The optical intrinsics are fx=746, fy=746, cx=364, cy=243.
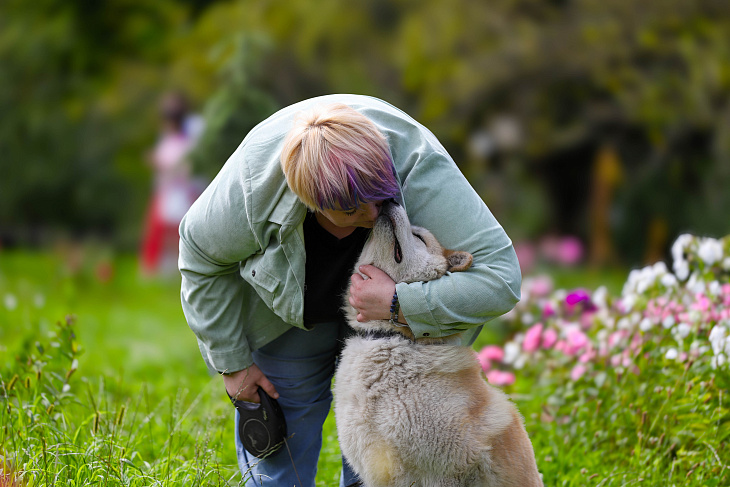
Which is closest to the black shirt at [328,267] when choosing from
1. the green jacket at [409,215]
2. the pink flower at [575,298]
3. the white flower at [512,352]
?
the green jacket at [409,215]

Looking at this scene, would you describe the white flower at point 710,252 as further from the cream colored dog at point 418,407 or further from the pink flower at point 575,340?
the cream colored dog at point 418,407

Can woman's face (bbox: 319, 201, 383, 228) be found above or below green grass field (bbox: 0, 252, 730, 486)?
above

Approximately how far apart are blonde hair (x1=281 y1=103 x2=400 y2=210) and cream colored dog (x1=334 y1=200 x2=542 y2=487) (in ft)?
0.68

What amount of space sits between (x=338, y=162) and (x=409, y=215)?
47cm

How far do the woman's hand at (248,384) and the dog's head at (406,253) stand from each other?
0.55 meters

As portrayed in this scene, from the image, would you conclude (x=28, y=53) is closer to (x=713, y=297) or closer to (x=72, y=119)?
(x=72, y=119)

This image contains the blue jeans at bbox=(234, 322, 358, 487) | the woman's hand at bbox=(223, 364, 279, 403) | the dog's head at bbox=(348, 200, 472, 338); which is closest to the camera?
the dog's head at bbox=(348, 200, 472, 338)

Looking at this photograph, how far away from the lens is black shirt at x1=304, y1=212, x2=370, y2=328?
286 cm

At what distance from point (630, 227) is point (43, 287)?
30.8ft

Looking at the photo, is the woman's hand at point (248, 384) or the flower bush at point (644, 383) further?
the flower bush at point (644, 383)

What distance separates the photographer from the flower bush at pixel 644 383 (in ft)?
10.9

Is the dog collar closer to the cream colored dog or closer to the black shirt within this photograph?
the cream colored dog

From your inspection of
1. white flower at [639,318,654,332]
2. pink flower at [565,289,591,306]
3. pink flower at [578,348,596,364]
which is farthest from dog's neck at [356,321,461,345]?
pink flower at [565,289,591,306]

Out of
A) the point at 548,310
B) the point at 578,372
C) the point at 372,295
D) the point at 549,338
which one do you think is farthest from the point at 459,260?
the point at 548,310
